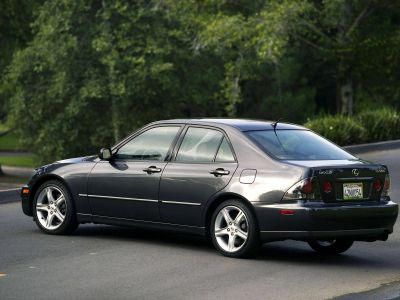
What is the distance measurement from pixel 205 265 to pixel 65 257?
1486mm

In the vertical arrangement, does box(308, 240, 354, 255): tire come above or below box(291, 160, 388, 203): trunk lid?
below

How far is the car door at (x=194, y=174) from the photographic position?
11.1m

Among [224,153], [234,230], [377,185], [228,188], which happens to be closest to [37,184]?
[224,153]

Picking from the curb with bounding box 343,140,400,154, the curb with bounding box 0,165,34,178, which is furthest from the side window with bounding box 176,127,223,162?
the curb with bounding box 0,165,34,178

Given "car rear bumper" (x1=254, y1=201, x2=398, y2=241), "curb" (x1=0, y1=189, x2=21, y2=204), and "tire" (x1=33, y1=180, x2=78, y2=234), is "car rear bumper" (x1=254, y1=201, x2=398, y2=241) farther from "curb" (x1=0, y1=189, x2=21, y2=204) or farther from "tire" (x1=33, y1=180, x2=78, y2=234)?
"curb" (x1=0, y1=189, x2=21, y2=204)

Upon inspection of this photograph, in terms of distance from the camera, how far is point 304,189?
34.2ft

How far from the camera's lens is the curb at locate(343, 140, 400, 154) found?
26.5 metres

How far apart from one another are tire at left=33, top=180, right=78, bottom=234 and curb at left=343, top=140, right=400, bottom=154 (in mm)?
14618

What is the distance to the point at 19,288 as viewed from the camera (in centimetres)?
915

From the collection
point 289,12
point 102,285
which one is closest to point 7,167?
point 289,12

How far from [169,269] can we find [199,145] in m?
1.79

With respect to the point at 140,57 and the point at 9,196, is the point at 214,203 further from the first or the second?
the point at 140,57

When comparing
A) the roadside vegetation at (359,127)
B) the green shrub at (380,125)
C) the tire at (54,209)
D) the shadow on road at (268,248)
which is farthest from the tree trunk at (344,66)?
the tire at (54,209)

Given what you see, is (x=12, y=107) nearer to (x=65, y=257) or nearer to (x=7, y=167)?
(x=7, y=167)
